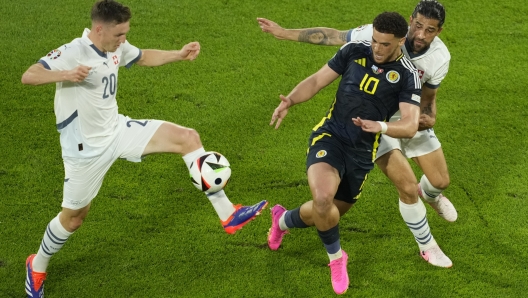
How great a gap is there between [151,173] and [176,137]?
5.95 feet

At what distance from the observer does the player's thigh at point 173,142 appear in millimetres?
5809

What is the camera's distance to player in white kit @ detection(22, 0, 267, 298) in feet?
18.4

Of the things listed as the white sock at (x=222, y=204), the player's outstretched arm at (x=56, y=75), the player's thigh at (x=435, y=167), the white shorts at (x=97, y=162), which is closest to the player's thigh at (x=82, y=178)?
the white shorts at (x=97, y=162)

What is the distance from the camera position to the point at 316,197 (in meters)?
5.68

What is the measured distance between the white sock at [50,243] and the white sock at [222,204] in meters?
1.14

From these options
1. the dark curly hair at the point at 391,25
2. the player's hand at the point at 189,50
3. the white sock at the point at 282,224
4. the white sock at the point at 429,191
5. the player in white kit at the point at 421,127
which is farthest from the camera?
the white sock at the point at 429,191

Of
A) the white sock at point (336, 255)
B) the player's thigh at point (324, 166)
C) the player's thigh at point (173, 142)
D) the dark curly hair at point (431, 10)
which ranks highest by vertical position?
the dark curly hair at point (431, 10)

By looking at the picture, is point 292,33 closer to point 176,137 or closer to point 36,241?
point 176,137

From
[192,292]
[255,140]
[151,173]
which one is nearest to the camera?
[192,292]

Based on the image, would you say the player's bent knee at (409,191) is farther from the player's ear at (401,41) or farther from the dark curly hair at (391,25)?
the dark curly hair at (391,25)

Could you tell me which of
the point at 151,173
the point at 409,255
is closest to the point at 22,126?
the point at 151,173

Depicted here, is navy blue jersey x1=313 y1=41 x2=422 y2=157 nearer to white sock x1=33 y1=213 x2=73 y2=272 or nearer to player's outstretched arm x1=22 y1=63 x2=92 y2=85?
player's outstretched arm x1=22 y1=63 x2=92 y2=85

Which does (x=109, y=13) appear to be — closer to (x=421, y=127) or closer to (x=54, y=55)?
(x=54, y=55)

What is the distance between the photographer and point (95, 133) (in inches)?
227
